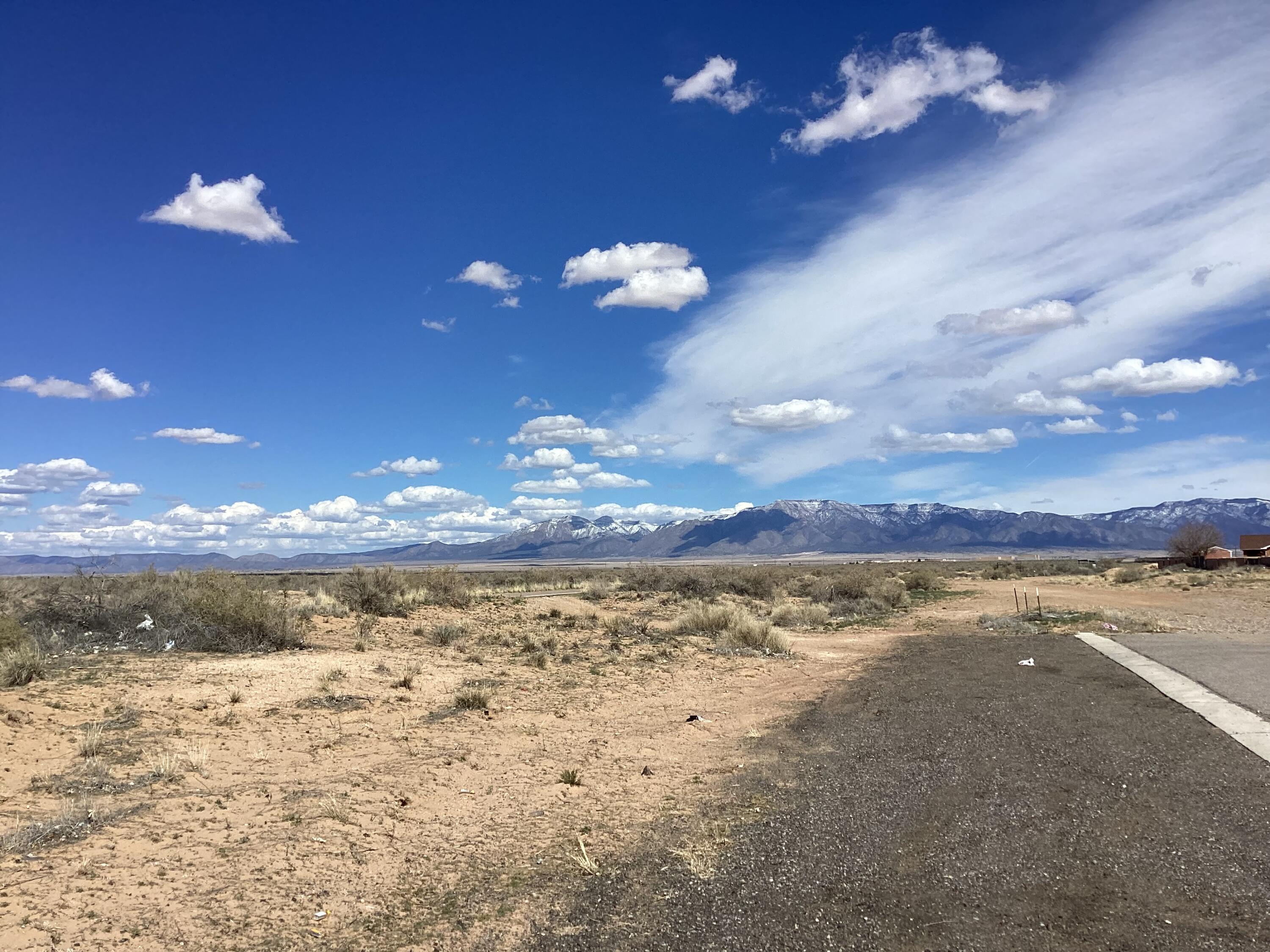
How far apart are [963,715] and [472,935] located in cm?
837

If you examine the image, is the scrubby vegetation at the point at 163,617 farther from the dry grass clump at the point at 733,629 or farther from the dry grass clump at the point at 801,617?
the dry grass clump at the point at 801,617

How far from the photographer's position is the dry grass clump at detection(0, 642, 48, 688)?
40.4ft

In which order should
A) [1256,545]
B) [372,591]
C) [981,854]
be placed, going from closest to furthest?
[981,854] → [372,591] → [1256,545]

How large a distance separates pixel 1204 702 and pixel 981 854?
7.63 meters

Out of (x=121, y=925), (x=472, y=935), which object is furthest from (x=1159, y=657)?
(x=121, y=925)

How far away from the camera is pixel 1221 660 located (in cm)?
1545

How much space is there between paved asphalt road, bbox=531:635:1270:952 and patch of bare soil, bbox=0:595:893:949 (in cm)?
96

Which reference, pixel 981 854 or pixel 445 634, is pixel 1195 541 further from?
pixel 981 854

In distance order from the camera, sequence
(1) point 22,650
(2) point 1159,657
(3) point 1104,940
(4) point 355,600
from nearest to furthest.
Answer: (3) point 1104,940 < (1) point 22,650 < (2) point 1159,657 < (4) point 355,600

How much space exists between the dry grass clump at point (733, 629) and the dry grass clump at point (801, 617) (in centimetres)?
289

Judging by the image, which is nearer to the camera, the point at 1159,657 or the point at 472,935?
the point at 472,935

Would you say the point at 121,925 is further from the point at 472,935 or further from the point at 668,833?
the point at 668,833

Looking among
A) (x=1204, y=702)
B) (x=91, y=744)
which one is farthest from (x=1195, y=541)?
(x=91, y=744)

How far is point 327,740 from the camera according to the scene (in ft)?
35.8
